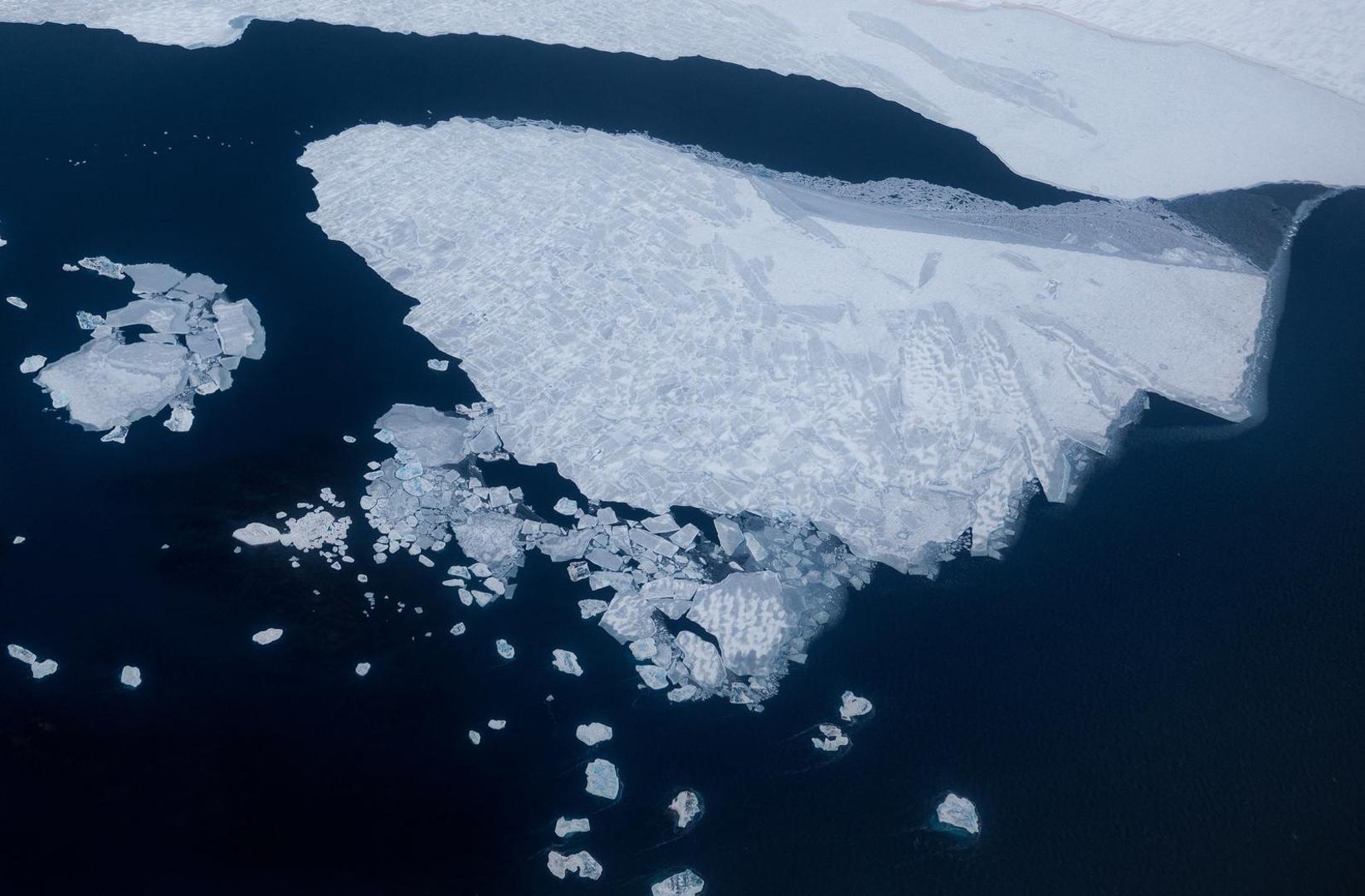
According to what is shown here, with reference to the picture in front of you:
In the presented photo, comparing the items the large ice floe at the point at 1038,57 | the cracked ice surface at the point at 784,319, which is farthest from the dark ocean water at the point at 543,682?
the large ice floe at the point at 1038,57

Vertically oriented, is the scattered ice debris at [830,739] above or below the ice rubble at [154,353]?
below

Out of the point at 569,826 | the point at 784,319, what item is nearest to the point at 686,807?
the point at 569,826

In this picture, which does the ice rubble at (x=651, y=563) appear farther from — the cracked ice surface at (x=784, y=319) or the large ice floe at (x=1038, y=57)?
the large ice floe at (x=1038, y=57)

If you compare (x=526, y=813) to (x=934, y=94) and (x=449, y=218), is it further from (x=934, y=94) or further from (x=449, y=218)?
(x=934, y=94)

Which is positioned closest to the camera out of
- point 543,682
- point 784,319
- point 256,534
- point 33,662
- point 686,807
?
point 686,807

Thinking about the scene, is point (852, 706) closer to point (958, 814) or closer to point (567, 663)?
point (958, 814)

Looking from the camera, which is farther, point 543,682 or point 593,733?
point 543,682

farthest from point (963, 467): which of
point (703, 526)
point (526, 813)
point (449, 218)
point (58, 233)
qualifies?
point (58, 233)
